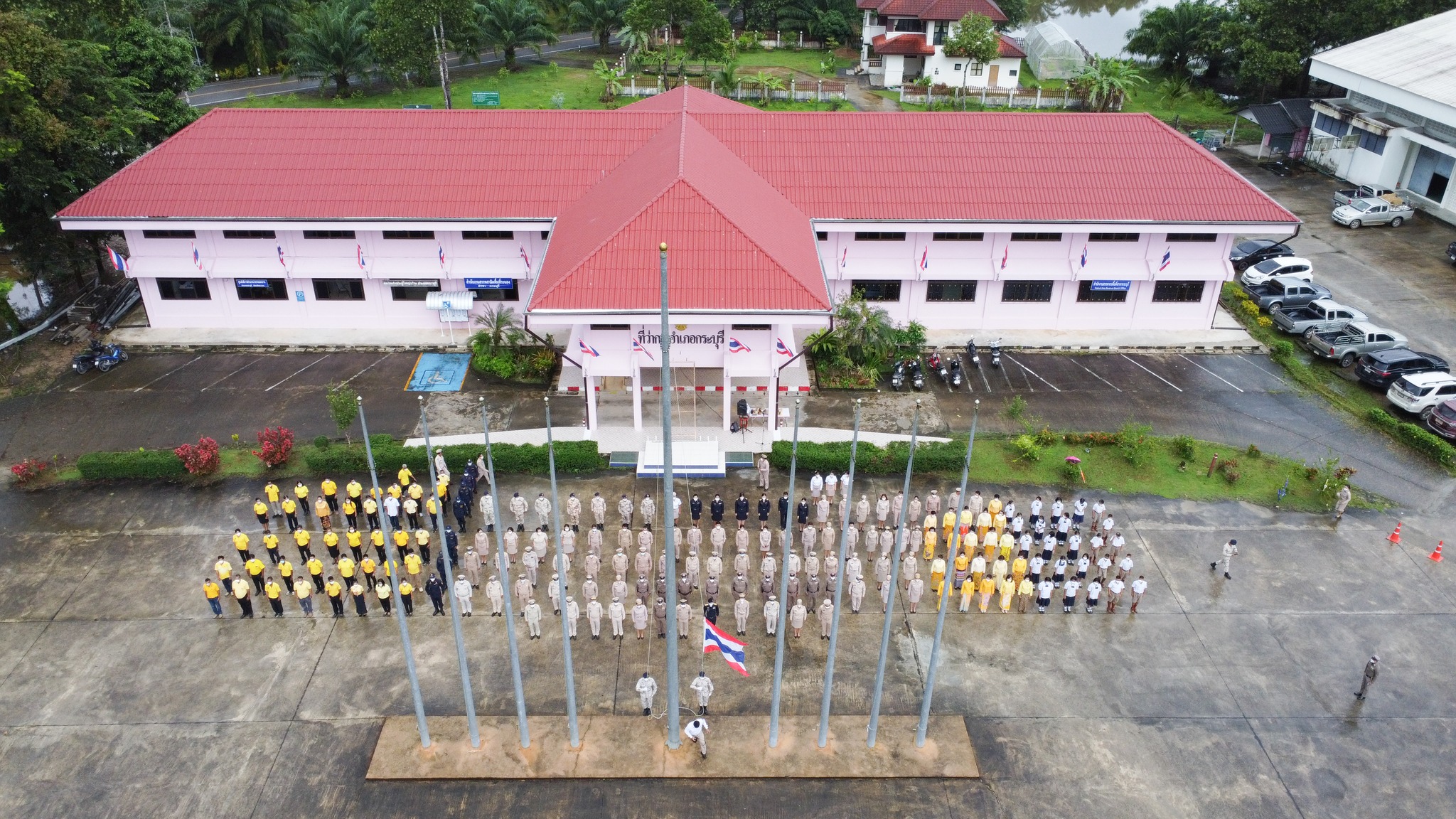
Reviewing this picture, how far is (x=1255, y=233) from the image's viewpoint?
35.8 metres

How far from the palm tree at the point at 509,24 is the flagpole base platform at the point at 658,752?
59.1 meters

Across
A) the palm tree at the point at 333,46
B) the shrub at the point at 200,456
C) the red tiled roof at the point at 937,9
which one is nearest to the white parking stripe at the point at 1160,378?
the shrub at the point at 200,456

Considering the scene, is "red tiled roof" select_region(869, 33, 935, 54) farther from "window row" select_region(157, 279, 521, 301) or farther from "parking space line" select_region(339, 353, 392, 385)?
"parking space line" select_region(339, 353, 392, 385)

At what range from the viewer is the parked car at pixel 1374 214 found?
155 ft

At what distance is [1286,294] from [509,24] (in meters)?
53.0

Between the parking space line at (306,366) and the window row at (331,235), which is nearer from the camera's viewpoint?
the parking space line at (306,366)

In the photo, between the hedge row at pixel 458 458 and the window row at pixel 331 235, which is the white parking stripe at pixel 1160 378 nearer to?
the hedge row at pixel 458 458

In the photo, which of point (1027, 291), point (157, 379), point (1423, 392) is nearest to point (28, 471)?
point (157, 379)

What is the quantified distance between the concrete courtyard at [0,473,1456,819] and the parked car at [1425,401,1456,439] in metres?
6.31

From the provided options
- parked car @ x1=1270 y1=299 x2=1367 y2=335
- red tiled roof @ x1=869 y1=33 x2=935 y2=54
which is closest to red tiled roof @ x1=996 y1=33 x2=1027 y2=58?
red tiled roof @ x1=869 y1=33 x2=935 y2=54

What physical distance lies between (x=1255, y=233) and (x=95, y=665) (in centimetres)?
3731

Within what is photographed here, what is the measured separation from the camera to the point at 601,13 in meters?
74.1

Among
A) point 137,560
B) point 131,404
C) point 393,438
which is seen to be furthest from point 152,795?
point 131,404

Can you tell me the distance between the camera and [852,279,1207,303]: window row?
37.0 metres
